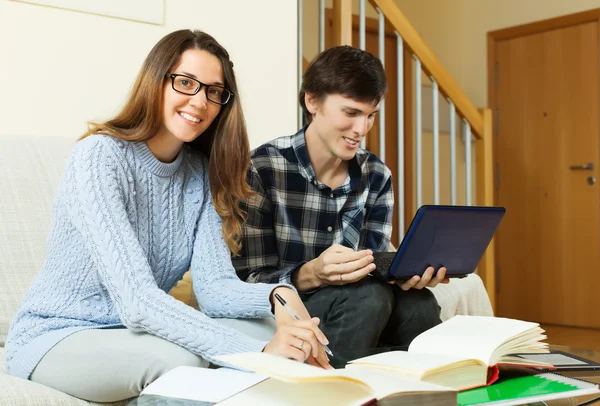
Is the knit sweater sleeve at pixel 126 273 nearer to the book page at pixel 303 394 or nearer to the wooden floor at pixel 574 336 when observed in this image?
the book page at pixel 303 394

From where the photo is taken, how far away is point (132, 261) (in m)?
1.12

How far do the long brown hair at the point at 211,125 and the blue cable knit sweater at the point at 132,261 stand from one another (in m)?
0.03

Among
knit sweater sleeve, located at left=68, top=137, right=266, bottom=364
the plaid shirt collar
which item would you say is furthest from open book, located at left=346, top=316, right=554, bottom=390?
the plaid shirt collar

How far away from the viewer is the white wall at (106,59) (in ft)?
6.23

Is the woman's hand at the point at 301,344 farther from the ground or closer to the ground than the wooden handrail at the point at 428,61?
closer to the ground

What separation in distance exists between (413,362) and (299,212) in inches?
32.8

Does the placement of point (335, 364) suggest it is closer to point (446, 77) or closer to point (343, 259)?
point (343, 259)

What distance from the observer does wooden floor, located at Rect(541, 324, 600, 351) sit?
3.66m

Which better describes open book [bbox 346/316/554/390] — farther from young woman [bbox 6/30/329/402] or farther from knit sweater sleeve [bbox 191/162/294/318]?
knit sweater sleeve [bbox 191/162/294/318]

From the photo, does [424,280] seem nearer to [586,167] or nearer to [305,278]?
[305,278]

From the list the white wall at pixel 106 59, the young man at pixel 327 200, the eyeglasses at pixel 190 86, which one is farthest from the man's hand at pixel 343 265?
the white wall at pixel 106 59

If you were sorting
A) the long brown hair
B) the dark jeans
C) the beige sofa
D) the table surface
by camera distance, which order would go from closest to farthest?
the table surface → the long brown hair → the dark jeans → the beige sofa

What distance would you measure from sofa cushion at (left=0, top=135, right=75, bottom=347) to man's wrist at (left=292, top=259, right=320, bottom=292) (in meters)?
0.55

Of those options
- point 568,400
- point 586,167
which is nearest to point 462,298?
point 568,400
